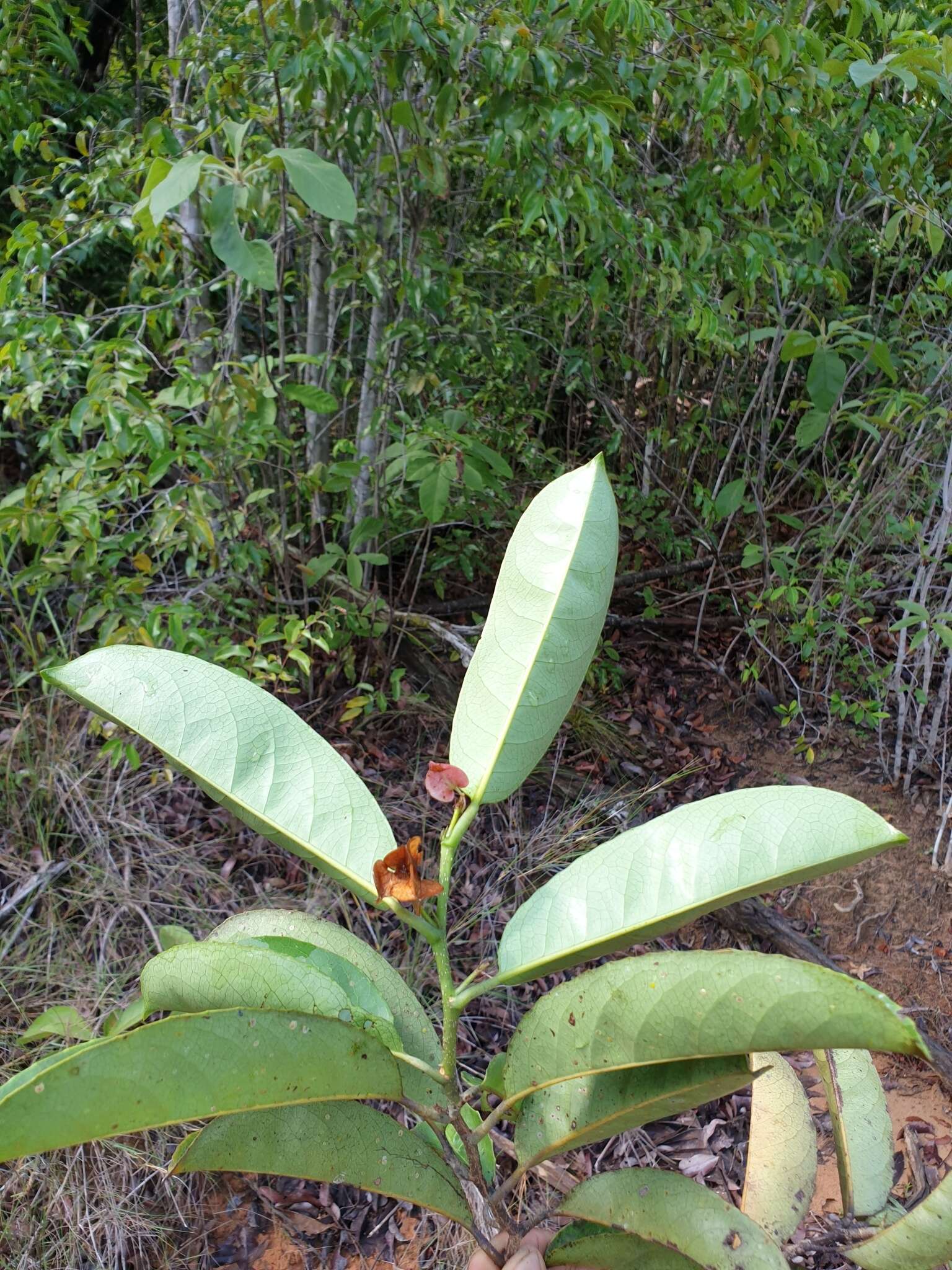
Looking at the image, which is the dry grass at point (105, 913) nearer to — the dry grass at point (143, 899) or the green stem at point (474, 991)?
the dry grass at point (143, 899)

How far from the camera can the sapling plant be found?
51 cm

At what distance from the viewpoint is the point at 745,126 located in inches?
75.9

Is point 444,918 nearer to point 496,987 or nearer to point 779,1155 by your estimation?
point 496,987

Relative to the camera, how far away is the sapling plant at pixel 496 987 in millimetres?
511

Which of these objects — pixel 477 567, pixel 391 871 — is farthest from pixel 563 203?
pixel 391 871

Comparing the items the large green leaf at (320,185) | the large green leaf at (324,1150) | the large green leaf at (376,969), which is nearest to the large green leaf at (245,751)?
the large green leaf at (376,969)

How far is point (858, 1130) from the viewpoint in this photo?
913mm

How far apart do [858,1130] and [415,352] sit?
2.20 m

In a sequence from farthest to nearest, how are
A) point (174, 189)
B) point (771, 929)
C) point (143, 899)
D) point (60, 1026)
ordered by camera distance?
1. point (771, 929)
2. point (143, 899)
3. point (60, 1026)
4. point (174, 189)

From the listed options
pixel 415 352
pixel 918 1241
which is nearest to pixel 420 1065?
pixel 918 1241

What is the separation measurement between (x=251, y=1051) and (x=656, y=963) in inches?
10.1

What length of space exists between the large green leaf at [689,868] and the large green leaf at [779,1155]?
445 mm

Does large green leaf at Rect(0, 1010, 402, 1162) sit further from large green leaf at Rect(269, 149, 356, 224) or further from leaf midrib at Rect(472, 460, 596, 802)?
large green leaf at Rect(269, 149, 356, 224)

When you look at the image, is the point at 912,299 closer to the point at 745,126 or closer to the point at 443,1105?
the point at 745,126
